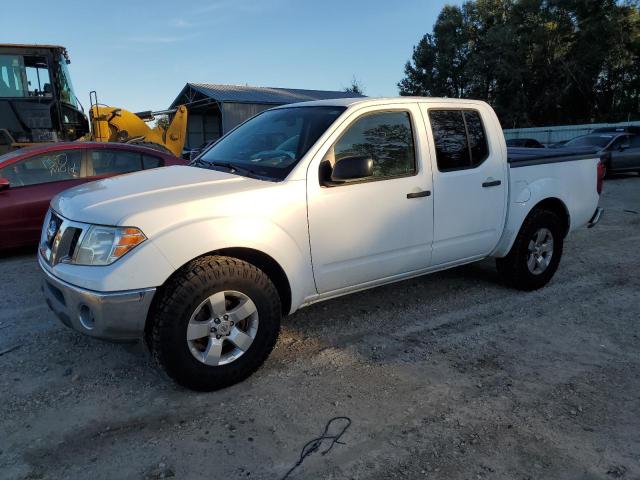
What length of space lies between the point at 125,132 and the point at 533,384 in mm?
12030

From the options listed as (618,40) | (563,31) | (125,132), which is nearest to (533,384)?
(125,132)


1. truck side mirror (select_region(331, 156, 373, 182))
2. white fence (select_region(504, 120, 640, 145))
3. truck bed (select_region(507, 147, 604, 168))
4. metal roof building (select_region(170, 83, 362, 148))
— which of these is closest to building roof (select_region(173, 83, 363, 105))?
metal roof building (select_region(170, 83, 362, 148))

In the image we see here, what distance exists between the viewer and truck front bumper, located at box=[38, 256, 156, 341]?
276 cm

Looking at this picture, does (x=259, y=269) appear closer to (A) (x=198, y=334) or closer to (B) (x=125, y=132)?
(A) (x=198, y=334)

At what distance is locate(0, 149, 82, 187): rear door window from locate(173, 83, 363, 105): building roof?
22.4m

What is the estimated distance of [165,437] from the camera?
2.69m

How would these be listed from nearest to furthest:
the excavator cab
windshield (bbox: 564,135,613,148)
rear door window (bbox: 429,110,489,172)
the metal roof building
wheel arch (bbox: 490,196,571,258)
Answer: rear door window (bbox: 429,110,489,172) < wheel arch (bbox: 490,196,571,258) < the excavator cab < windshield (bbox: 564,135,613,148) < the metal roof building

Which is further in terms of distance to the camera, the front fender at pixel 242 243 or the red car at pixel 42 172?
the red car at pixel 42 172

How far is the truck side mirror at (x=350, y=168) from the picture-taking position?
133 inches

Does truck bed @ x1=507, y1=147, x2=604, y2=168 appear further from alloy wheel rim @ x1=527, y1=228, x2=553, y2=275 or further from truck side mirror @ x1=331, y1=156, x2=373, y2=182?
truck side mirror @ x1=331, y1=156, x2=373, y2=182

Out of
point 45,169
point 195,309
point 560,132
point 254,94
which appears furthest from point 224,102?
point 195,309

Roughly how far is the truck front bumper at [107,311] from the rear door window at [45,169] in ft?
13.5

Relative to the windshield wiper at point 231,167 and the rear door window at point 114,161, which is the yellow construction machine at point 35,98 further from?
the windshield wiper at point 231,167

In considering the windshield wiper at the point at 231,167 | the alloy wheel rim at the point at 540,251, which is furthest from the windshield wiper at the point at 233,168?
the alloy wheel rim at the point at 540,251
